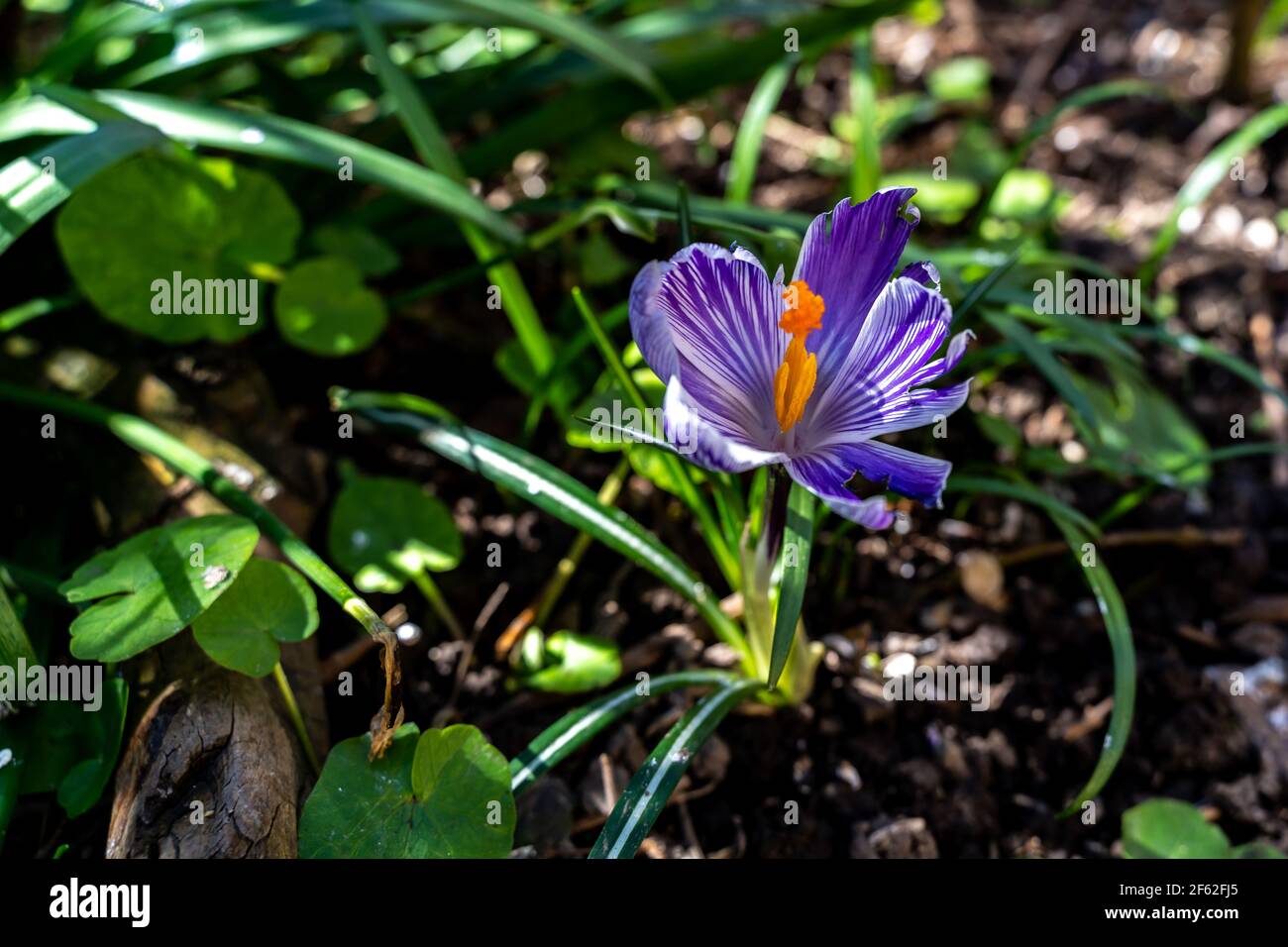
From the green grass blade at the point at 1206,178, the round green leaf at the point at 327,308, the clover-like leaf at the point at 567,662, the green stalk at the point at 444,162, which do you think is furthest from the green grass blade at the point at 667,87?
the clover-like leaf at the point at 567,662

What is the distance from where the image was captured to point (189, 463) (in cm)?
160

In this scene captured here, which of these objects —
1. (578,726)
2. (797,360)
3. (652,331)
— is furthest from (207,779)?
(797,360)

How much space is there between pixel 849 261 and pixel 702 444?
338mm

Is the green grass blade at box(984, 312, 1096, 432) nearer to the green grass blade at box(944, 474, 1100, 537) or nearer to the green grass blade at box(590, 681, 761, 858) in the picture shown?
the green grass blade at box(944, 474, 1100, 537)

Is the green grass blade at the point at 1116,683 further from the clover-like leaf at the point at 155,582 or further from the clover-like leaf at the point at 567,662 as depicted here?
the clover-like leaf at the point at 155,582

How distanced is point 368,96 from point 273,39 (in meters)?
0.39

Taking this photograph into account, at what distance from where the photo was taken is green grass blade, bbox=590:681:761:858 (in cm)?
129

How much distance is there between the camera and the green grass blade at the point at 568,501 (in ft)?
4.95

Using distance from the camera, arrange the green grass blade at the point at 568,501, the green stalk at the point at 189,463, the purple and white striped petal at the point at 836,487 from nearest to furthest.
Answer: the purple and white striped petal at the point at 836,487 → the green stalk at the point at 189,463 → the green grass blade at the point at 568,501

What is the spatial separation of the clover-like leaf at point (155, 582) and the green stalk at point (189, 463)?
5cm

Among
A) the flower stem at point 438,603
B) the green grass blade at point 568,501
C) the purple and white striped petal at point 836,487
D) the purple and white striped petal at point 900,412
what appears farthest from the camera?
the flower stem at point 438,603

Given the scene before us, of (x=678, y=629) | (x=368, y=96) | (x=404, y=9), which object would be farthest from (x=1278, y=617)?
(x=368, y=96)

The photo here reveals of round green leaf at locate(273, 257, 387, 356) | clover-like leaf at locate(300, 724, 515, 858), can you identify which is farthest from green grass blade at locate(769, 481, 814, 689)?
round green leaf at locate(273, 257, 387, 356)

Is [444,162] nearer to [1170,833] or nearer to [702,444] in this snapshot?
[702,444]
